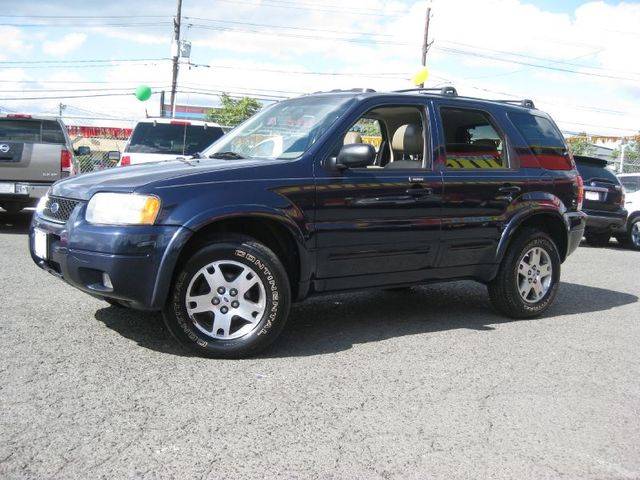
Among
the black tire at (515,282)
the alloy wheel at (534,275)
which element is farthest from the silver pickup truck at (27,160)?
the alloy wheel at (534,275)

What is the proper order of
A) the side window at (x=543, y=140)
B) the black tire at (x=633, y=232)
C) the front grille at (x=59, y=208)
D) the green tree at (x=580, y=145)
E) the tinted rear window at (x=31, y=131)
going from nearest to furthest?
1. the front grille at (x=59, y=208)
2. the side window at (x=543, y=140)
3. the tinted rear window at (x=31, y=131)
4. the black tire at (x=633, y=232)
5. the green tree at (x=580, y=145)

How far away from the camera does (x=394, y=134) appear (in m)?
5.86

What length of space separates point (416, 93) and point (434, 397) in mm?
2722

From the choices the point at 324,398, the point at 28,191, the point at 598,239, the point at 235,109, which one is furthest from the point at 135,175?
the point at 235,109

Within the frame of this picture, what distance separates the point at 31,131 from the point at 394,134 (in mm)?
6902

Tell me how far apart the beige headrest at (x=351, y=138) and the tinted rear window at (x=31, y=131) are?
6755 mm

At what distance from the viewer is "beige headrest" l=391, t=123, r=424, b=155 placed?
18.0 ft

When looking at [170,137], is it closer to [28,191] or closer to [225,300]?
[28,191]

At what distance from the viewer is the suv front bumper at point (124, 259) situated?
402 cm

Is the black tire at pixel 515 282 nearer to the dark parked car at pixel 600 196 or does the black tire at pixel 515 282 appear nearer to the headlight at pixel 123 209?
the headlight at pixel 123 209

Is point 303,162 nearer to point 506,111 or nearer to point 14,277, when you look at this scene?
point 506,111

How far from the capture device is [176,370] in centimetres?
406

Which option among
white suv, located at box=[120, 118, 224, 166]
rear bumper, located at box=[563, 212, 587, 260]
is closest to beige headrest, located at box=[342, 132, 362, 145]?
rear bumper, located at box=[563, 212, 587, 260]

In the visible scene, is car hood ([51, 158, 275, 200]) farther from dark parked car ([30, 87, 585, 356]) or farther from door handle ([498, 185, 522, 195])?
door handle ([498, 185, 522, 195])
